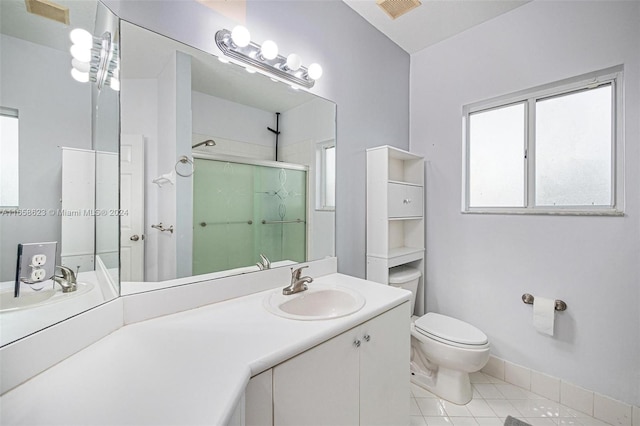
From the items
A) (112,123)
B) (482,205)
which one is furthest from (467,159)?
(112,123)

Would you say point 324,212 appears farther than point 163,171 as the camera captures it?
Yes

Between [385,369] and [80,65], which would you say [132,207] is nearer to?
[80,65]

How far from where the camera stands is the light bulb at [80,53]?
29.1 inches

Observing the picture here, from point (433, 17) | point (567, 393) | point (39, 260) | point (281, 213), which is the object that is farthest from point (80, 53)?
point (567, 393)

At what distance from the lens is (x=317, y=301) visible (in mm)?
1349

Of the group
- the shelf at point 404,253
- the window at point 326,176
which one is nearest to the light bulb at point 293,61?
the window at point 326,176

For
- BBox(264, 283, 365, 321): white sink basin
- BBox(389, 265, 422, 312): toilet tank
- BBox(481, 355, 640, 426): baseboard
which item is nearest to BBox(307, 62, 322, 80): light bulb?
BBox(264, 283, 365, 321): white sink basin

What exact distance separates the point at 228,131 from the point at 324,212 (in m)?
0.73

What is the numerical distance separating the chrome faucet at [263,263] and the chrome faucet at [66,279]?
69cm

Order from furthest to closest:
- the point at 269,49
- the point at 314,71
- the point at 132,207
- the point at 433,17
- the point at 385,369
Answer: the point at 433,17
the point at 314,71
the point at 269,49
the point at 385,369
the point at 132,207

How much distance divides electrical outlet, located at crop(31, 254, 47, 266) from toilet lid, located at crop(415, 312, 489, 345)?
1827mm

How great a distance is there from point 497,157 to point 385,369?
1715 millimetres

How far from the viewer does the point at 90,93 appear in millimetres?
790

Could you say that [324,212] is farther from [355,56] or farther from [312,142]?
[355,56]
